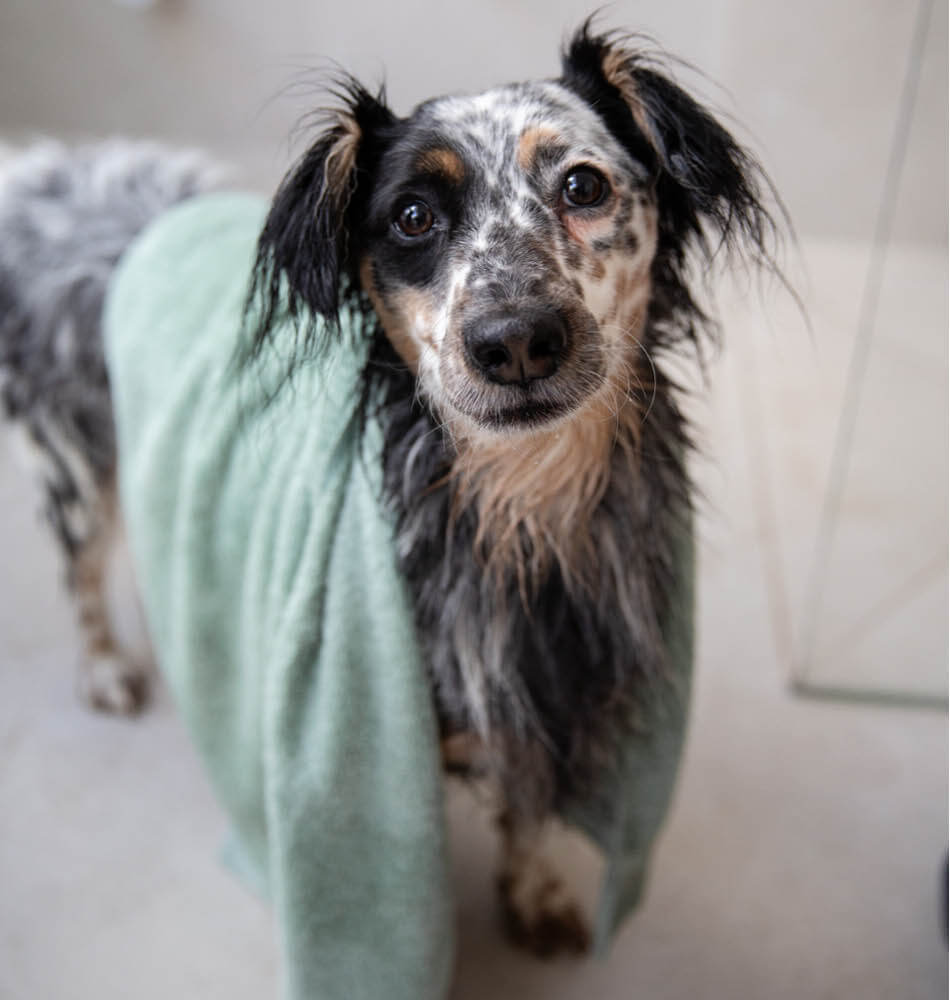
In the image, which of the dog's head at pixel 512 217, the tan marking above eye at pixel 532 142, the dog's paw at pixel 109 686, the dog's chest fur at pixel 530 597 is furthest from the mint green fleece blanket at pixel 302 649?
the dog's paw at pixel 109 686

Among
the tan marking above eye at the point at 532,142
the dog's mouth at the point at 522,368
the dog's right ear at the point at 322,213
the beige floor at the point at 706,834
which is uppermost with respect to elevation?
the tan marking above eye at the point at 532,142

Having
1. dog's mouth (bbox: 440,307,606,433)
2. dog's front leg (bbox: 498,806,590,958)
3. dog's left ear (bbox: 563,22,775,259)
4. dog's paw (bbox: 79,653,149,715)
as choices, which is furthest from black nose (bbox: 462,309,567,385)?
dog's paw (bbox: 79,653,149,715)

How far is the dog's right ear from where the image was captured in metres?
1.02

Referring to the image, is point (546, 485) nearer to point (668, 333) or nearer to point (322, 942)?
point (668, 333)

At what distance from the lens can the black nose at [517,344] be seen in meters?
0.92

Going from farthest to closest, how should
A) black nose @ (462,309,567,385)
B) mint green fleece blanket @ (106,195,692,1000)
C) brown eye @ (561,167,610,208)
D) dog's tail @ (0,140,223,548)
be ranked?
dog's tail @ (0,140,223,548) → mint green fleece blanket @ (106,195,692,1000) → brown eye @ (561,167,610,208) → black nose @ (462,309,567,385)

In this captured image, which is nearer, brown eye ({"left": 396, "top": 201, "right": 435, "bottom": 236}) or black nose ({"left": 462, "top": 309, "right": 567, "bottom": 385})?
black nose ({"left": 462, "top": 309, "right": 567, "bottom": 385})

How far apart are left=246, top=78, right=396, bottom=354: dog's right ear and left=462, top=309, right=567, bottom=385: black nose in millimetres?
189

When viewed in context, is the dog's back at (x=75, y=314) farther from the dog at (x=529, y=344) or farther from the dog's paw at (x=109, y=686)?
the dog at (x=529, y=344)

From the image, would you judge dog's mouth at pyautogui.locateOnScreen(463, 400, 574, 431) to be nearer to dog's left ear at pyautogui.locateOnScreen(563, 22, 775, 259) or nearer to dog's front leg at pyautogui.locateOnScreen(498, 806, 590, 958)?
dog's left ear at pyautogui.locateOnScreen(563, 22, 775, 259)

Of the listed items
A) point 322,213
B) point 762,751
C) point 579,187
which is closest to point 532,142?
point 579,187

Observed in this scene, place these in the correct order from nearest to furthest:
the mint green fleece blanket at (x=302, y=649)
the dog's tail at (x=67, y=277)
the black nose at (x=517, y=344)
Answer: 1. the black nose at (x=517, y=344)
2. the mint green fleece blanket at (x=302, y=649)
3. the dog's tail at (x=67, y=277)

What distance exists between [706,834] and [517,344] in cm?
103

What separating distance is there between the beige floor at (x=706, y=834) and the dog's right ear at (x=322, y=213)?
560 millimetres
